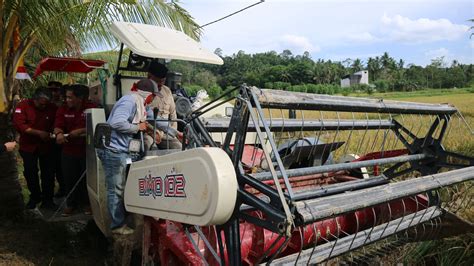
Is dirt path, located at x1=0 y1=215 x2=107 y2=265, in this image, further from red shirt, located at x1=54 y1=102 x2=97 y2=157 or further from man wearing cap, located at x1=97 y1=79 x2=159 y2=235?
man wearing cap, located at x1=97 y1=79 x2=159 y2=235

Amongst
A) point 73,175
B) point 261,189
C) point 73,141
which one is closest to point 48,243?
point 73,175

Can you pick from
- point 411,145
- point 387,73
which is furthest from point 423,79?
point 411,145

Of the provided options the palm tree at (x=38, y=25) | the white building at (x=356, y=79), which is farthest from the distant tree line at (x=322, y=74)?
the palm tree at (x=38, y=25)

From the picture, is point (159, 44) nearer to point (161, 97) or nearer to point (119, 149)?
point (161, 97)

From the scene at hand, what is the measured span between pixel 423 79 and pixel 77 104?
85.1 meters

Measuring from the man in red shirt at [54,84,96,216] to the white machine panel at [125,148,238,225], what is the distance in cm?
235

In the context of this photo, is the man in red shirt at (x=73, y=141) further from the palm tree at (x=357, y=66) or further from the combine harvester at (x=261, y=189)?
the palm tree at (x=357, y=66)

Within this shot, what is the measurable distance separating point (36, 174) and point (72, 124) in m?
0.99

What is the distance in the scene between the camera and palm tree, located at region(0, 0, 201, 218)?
16.3ft

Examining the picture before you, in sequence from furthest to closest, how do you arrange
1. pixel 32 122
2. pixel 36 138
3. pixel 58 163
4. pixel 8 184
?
pixel 58 163
pixel 36 138
pixel 32 122
pixel 8 184

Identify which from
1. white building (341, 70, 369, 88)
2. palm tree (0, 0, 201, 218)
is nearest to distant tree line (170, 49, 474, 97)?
white building (341, 70, 369, 88)

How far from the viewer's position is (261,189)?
209 cm

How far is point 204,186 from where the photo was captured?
2.05 metres

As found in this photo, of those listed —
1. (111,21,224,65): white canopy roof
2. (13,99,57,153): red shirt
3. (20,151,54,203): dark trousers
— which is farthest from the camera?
(20,151,54,203): dark trousers
